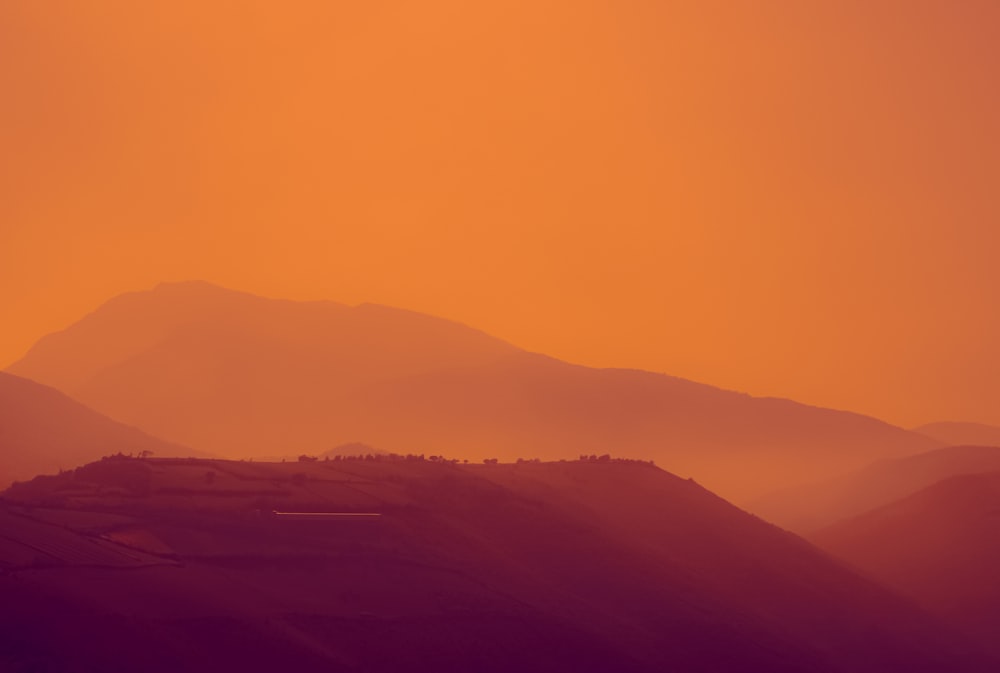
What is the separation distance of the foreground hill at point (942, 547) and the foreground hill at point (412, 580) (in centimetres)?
1168

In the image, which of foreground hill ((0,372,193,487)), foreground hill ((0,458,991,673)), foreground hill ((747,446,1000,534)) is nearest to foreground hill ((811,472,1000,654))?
foreground hill ((0,458,991,673))

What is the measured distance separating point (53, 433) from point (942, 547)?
121m

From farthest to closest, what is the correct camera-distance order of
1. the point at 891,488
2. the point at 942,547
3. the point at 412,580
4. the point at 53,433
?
the point at 891,488
the point at 53,433
the point at 942,547
the point at 412,580

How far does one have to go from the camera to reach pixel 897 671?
70.2 m

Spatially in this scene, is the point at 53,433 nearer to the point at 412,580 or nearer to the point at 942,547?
the point at 942,547

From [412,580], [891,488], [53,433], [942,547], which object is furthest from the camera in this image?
[891,488]

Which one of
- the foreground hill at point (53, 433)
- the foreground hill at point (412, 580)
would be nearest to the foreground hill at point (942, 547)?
the foreground hill at point (412, 580)

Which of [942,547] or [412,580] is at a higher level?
[942,547]

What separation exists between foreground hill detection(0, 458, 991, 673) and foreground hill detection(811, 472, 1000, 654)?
11.7m

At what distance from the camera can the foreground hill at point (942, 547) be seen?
306 feet

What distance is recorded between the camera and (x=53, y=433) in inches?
6885

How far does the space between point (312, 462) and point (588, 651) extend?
27469 mm

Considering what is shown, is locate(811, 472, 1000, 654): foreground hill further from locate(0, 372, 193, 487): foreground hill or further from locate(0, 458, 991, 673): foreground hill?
locate(0, 372, 193, 487): foreground hill

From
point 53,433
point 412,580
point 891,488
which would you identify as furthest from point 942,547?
point 53,433
